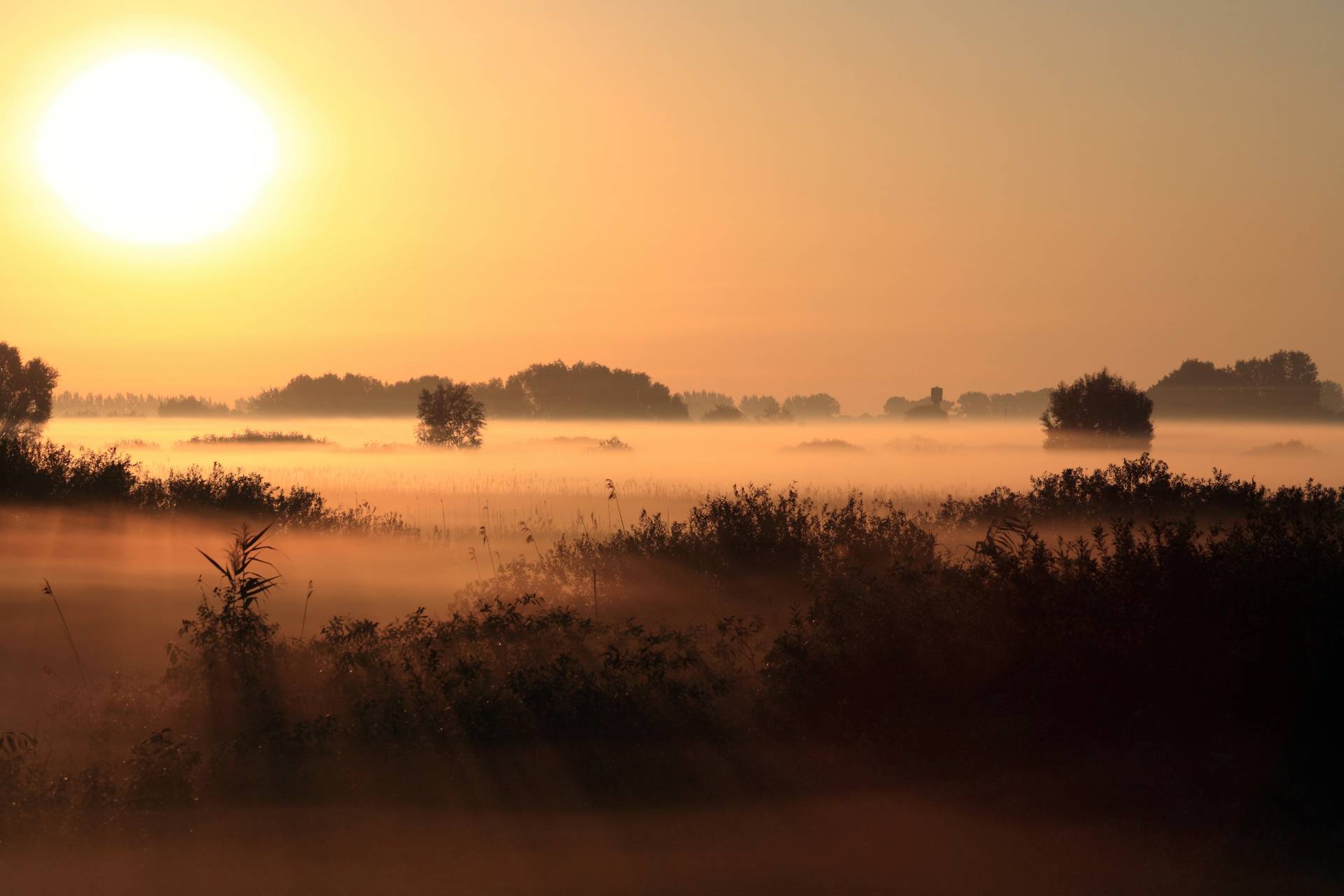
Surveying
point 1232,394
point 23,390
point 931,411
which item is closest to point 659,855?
point 23,390

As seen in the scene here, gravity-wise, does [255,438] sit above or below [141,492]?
above

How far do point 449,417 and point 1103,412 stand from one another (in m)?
36.6

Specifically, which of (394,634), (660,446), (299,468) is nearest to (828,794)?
(394,634)

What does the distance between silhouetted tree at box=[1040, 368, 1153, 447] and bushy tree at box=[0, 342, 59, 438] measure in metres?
63.0

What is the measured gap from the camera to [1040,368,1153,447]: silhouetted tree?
2221 inches

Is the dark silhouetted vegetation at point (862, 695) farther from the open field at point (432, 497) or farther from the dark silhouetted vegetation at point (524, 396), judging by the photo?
the dark silhouetted vegetation at point (524, 396)

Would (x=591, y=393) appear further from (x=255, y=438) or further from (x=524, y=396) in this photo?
(x=255, y=438)

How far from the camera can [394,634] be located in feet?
37.0

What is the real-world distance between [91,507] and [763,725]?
20.4 m

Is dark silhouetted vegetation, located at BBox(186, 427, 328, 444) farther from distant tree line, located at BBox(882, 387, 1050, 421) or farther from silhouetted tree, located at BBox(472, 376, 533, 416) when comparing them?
distant tree line, located at BBox(882, 387, 1050, 421)

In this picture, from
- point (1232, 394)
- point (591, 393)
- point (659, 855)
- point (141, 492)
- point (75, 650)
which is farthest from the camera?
point (591, 393)

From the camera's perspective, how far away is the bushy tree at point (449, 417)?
62500mm

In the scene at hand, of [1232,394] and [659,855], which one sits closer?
[659,855]

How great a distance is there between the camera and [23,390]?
7056cm
